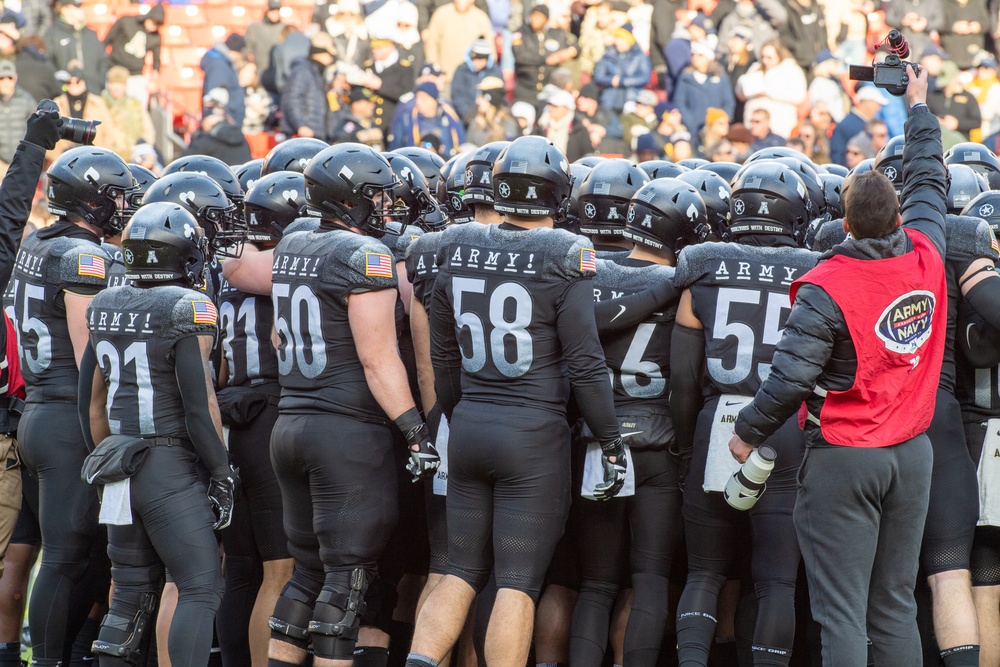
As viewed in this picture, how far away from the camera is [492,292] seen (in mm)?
5277

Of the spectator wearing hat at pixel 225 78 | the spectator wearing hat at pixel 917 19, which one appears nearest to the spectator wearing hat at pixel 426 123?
the spectator wearing hat at pixel 225 78

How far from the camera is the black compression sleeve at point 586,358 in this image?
204 inches

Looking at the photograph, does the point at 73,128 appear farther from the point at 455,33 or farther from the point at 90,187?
the point at 455,33

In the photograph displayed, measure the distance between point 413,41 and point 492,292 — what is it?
11096 mm

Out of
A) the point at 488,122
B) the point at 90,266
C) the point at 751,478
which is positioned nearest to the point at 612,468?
the point at 751,478

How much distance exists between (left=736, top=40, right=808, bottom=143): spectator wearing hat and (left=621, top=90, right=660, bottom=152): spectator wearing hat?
3.88 feet

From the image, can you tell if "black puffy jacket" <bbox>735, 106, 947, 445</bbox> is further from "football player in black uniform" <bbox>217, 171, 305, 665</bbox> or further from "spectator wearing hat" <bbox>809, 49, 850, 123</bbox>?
"spectator wearing hat" <bbox>809, 49, 850, 123</bbox>

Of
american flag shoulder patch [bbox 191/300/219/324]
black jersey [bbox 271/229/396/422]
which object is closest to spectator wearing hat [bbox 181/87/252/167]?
black jersey [bbox 271/229/396/422]

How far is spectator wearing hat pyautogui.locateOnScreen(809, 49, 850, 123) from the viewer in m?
15.6

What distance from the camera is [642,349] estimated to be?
18.8 feet

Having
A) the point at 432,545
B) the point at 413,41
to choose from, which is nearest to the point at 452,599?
the point at 432,545

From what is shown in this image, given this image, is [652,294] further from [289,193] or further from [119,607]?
[119,607]

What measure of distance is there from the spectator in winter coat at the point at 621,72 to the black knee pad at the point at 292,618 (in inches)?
428

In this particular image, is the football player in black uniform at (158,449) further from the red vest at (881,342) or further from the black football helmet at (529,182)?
the red vest at (881,342)
